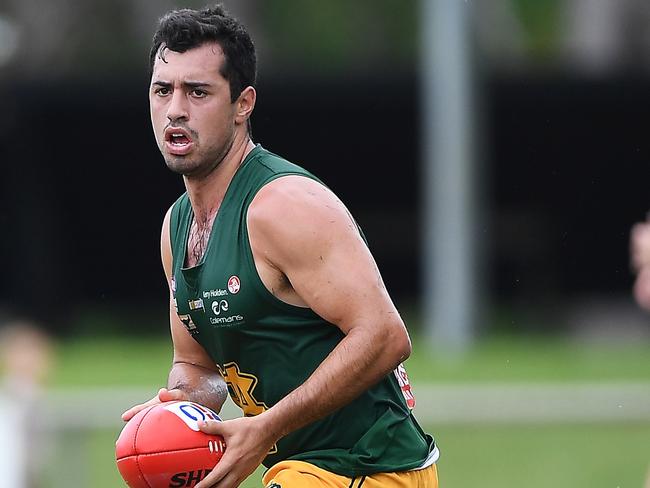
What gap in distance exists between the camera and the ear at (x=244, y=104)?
18.3 ft

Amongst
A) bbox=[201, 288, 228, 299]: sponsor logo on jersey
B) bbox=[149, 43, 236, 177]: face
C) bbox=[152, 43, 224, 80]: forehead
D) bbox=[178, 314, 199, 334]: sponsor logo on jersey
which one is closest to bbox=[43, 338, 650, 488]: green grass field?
bbox=[178, 314, 199, 334]: sponsor logo on jersey

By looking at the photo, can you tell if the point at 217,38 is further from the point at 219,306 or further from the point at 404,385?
the point at 404,385

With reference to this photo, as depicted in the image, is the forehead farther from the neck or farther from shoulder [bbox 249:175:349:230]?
shoulder [bbox 249:175:349:230]

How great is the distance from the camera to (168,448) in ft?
17.6

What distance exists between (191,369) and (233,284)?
80 cm

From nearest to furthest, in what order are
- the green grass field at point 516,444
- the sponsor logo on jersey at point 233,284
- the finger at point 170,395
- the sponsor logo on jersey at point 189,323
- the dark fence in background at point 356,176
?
the sponsor logo on jersey at point 233,284
the sponsor logo on jersey at point 189,323
the finger at point 170,395
the green grass field at point 516,444
the dark fence in background at point 356,176

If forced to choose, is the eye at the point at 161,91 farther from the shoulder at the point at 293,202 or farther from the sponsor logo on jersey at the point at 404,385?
the sponsor logo on jersey at the point at 404,385

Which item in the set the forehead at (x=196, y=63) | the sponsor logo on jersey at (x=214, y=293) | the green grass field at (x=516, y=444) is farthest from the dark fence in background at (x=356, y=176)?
the sponsor logo on jersey at (x=214, y=293)

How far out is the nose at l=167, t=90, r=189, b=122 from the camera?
543 cm

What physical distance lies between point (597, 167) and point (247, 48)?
18.3 meters

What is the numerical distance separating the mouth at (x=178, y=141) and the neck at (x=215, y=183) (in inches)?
6.5

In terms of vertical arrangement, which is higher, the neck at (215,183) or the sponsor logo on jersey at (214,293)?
the neck at (215,183)

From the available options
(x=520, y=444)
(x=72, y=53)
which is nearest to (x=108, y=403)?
(x=520, y=444)

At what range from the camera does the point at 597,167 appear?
23.3 meters
